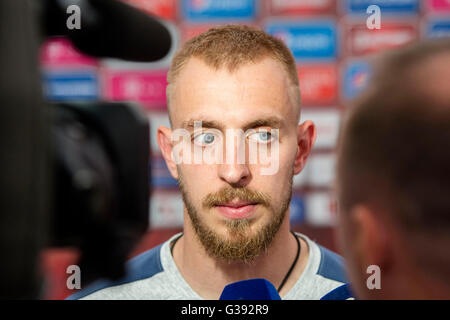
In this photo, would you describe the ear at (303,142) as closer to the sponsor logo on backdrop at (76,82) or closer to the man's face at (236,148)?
the man's face at (236,148)

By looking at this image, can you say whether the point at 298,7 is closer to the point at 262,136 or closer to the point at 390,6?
the point at 390,6

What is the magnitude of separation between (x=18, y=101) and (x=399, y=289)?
34 centimetres

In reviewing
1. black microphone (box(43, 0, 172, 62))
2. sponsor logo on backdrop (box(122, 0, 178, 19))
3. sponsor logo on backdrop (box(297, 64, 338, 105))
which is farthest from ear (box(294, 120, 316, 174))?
sponsor logo on backdrop (box(122, 0, 178, 19))

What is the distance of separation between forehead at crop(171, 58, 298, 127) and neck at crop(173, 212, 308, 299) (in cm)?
17

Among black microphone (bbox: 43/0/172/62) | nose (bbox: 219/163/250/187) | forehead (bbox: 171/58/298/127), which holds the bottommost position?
nose (bbox: 219/163/250/187)

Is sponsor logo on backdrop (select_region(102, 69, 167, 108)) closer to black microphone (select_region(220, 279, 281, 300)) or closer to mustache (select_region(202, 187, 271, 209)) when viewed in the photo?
mustache (select_region(202, 187, 271, 209))

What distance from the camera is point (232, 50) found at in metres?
0.73

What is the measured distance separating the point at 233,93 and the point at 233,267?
0.86 ft

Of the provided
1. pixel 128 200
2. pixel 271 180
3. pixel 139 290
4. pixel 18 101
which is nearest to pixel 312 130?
pixel 271 180

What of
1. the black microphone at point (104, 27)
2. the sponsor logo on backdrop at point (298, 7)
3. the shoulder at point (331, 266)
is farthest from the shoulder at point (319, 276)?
the sponsor logo on backdrop at point (298, 7)

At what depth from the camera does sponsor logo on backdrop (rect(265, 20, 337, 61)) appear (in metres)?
1.03

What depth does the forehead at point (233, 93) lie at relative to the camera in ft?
2.35

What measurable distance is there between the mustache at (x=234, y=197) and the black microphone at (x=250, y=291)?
0.11 meters

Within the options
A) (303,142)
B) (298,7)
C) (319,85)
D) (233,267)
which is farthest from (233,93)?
(298,7)
